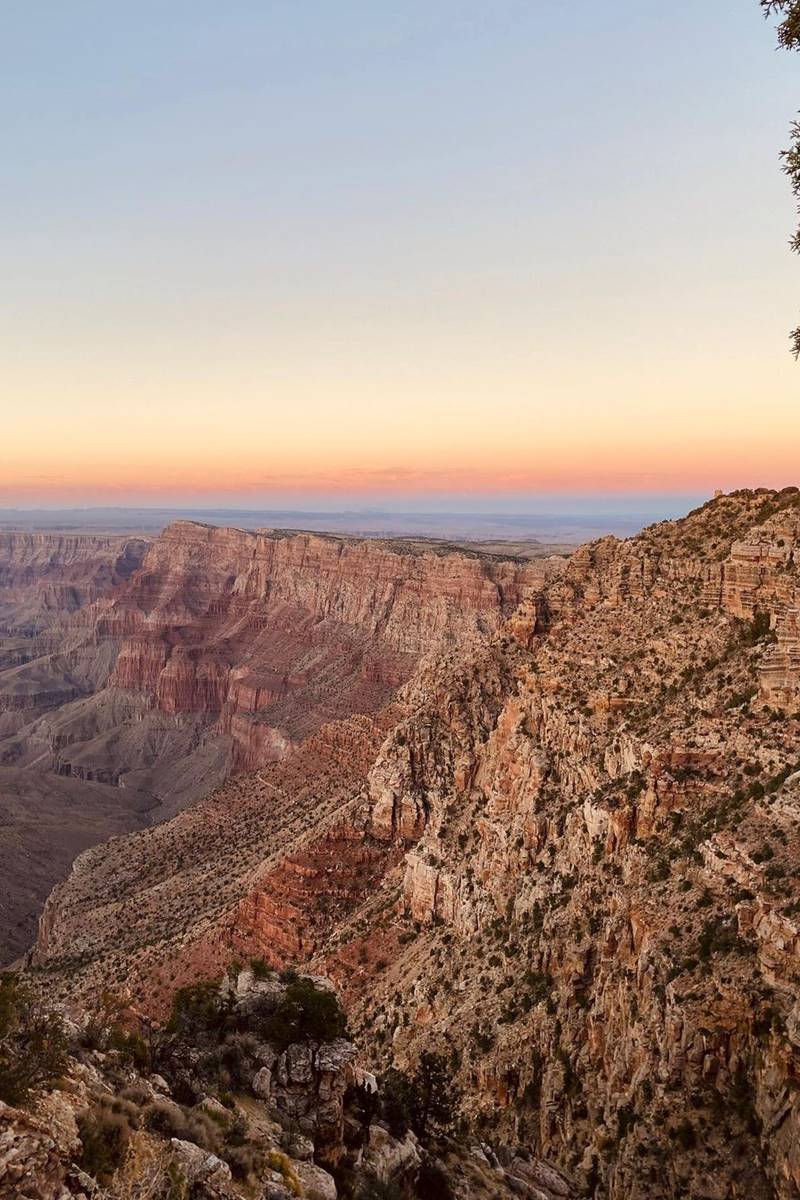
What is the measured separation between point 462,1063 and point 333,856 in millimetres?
20068

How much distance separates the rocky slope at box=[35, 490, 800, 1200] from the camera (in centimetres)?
2028

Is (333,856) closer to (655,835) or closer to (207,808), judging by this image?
(655,835)

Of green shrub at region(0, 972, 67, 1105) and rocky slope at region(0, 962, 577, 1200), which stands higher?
green shrub at region(0, 972, 67, 1105)

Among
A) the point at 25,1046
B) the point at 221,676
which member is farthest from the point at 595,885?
the point at 221,676

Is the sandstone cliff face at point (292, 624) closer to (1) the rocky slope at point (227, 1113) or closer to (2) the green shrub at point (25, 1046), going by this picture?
(1) the rocky slope at point (227, 1113)

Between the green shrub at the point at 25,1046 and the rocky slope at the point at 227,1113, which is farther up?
the green shrub at the point at 25,1046

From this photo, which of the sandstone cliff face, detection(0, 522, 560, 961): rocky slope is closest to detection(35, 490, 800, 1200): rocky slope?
detection(0, 522, 560, 961): rocky slope

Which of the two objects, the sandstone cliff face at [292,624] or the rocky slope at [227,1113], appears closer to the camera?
the rocky slope at [227,1113]

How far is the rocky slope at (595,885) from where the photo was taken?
2028 cm

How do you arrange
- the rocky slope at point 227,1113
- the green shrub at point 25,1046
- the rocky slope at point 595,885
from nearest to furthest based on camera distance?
the rocky slope at point 227,1113
the green shrub at point 25,1046
the rocky slope at point 595,885

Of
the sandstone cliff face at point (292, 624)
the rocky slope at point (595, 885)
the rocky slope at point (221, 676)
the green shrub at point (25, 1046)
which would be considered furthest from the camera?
the sandstone cliff face at point (292, 624)

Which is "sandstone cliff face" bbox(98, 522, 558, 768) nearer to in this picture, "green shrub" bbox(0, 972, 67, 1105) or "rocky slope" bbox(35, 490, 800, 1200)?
"rocky slope" bbox(35, 490, 800, 1200)

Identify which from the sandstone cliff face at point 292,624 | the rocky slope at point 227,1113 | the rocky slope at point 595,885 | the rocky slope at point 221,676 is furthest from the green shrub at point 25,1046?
the sandstone cliff face at point 292,624

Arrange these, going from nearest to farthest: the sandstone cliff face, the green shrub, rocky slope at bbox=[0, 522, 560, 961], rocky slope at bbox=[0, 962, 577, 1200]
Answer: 1. rocky slope at bbox=[0, 962, 577, 1200]
2. the green shrub
3. rocky slope at bbox=[0, 522, 560, 961]
4. the sandstone cliff face
